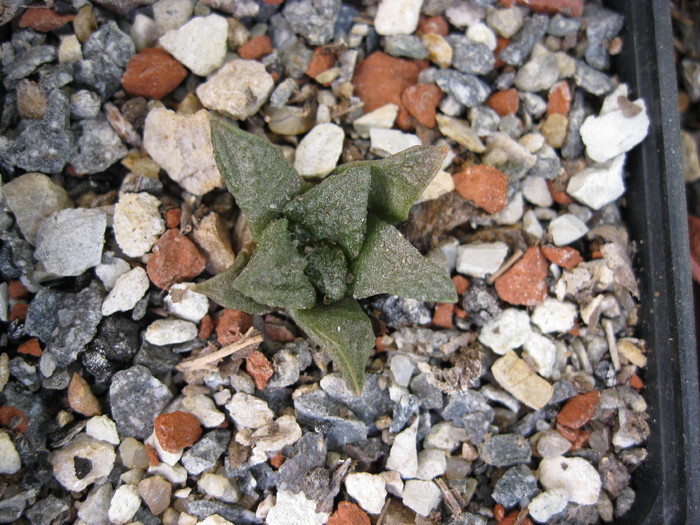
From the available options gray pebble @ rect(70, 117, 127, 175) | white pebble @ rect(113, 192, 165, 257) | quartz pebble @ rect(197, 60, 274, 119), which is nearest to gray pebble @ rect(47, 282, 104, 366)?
white pebble @ rect(113, 192, 165, 257)

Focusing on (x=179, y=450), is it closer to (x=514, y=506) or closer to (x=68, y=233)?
(x=68, y=233)

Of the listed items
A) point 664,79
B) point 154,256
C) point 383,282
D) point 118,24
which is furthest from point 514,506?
point 118,24

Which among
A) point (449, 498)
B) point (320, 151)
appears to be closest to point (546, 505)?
point (449, 498)

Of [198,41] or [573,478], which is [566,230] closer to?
[573,478]

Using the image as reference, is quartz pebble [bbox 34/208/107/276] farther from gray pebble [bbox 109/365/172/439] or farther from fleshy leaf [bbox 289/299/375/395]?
fleshy leaf [bbox 289/299/375/395]

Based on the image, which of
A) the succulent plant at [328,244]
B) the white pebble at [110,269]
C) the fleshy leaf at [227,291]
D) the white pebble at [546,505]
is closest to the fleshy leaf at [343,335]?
the succulent plant at [328,244]
